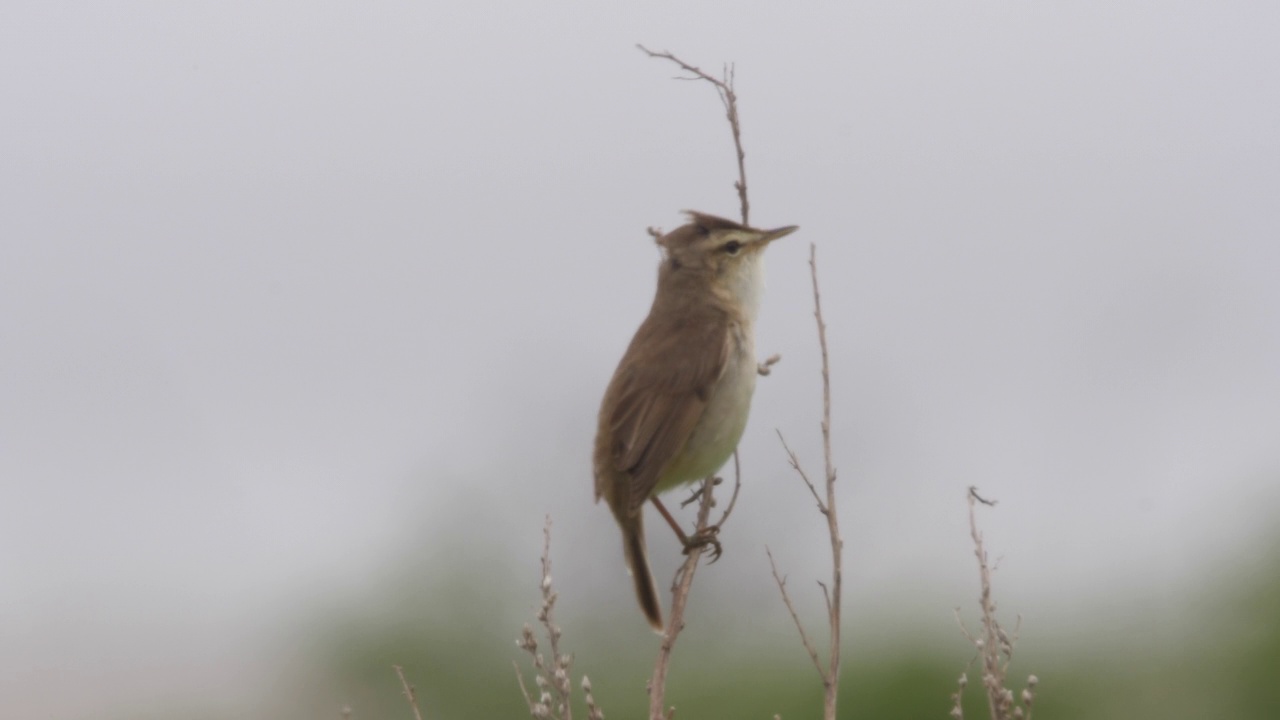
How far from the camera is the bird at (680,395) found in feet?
15.6

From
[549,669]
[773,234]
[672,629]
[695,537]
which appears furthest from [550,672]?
[773,234]

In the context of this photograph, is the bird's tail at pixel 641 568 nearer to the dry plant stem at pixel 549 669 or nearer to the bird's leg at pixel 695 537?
the bird's leg at pixel 695 537

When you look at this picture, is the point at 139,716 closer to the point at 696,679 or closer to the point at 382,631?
the point at 382,631

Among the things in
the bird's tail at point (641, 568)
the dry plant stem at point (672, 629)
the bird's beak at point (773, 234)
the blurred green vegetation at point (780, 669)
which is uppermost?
the bird's beak at point (773, 234)

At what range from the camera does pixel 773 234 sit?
533 cm

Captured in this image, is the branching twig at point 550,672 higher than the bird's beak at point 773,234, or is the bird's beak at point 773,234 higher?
the bird's beak at point 773,234

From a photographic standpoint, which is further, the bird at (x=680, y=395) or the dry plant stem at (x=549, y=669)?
the bird at (x=680, y=395)

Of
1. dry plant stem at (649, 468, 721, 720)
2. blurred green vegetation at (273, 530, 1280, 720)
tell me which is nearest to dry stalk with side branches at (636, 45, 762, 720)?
dry plant stem at (649, 468, 721, 720)

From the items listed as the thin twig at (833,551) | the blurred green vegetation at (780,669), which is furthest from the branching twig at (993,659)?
the blurred green vegetation at (780,669)

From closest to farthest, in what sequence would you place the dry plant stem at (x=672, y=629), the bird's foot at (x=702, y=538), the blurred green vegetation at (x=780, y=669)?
the dry plant stem at (x=672, y=629) < the bird's foot at (x=702, y=538) < the blurred green vegetation at (x=780, y=669)

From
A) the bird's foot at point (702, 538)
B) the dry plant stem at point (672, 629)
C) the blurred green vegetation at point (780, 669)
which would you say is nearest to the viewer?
the dry plant stem at point (672, 629)

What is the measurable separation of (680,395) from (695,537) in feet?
1.69

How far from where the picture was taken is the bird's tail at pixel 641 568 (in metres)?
4.55

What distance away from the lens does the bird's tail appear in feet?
14.9
